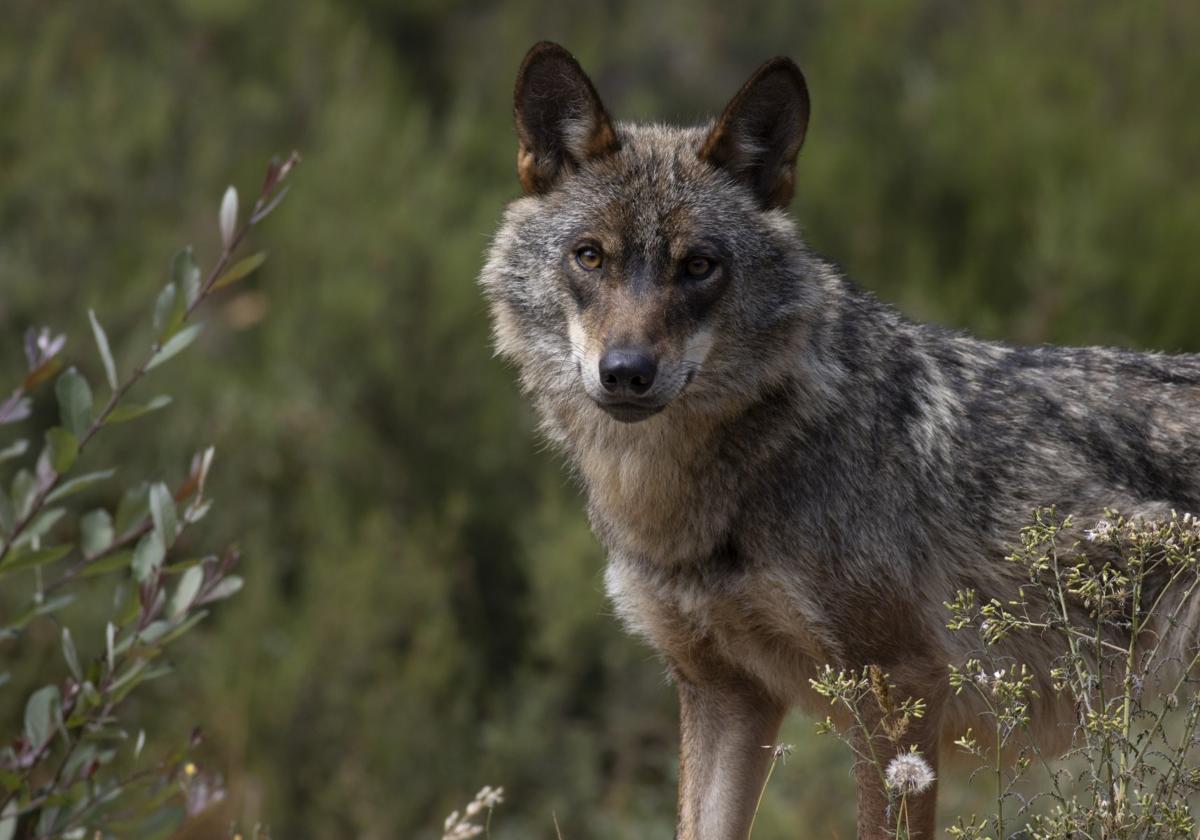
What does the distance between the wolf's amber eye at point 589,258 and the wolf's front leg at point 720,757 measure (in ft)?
3.76

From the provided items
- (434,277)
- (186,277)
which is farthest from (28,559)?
(434,277)

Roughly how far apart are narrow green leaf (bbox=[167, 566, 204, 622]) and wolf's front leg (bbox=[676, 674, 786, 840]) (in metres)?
1.70

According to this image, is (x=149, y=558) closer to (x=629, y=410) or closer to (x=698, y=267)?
(x=629, y=410)

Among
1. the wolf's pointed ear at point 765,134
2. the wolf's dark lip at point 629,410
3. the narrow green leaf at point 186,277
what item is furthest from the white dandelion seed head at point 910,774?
the wolf's pointed ear at point 765,134

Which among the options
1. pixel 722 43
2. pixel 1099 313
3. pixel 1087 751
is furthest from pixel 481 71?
pixel 1087 751

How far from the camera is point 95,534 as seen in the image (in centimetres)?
315

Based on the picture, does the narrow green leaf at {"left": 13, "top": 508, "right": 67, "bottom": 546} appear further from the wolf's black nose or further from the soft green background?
the soft green background

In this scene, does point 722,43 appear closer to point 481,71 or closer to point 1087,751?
point 481,71

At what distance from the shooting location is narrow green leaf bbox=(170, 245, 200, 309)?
3.12m

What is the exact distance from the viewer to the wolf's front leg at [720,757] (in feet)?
14.7

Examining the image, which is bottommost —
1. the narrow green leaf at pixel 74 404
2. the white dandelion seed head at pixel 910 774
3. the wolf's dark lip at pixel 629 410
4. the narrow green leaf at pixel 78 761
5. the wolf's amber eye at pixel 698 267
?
the white dandelion seed head at pixel 910 774

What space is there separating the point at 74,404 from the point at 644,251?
1635 mm

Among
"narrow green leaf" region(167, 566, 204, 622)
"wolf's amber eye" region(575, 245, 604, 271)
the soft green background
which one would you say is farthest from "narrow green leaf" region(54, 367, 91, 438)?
the soft green background

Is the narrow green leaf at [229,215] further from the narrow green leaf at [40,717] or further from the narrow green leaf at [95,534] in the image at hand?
the narrow green leaf at [40,717]
